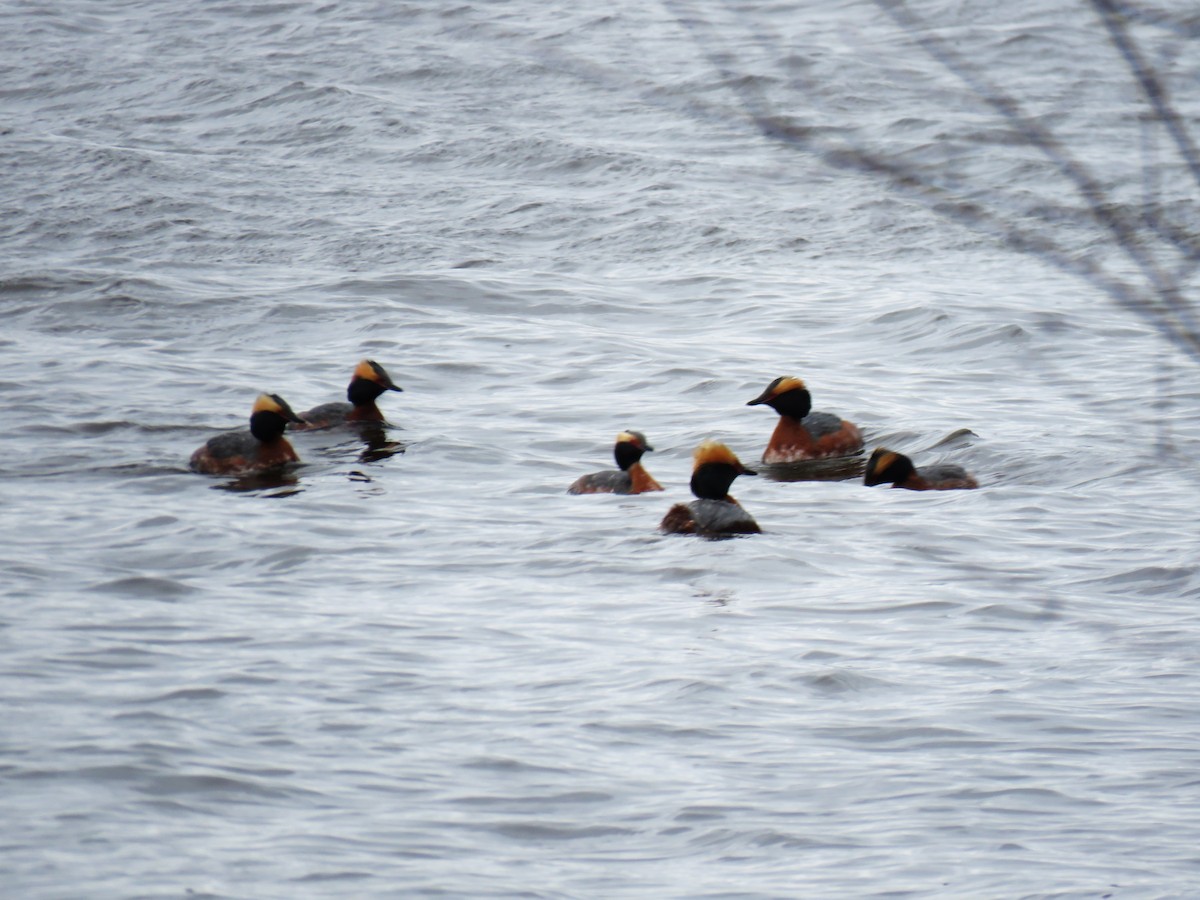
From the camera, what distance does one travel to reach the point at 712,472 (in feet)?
37.5

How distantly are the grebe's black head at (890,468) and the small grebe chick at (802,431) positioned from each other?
1.12 meters

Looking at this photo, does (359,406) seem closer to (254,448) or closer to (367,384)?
(367,384)

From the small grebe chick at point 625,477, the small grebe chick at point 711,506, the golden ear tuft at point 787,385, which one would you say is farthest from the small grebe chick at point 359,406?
the small grebe chick at point 711,506

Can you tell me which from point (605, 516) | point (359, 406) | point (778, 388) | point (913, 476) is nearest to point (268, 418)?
point (359, 406)

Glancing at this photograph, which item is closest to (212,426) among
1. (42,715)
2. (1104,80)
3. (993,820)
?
(42,715)

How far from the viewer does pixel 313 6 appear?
34.4 meters

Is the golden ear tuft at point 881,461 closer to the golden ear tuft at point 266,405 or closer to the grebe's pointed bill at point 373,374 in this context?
the grebe's pointed bill at point 373,374

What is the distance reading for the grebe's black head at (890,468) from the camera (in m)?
12.3

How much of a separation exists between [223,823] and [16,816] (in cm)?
74

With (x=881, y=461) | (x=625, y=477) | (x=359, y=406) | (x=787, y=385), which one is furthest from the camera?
(x=359, y=406)

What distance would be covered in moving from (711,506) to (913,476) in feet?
6.42

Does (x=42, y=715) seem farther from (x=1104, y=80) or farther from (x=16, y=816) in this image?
(x=1104, y=80)

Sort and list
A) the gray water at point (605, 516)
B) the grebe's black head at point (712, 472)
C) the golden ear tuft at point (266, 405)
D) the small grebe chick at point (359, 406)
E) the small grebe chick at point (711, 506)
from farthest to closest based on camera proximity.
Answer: the small grebe chick at point (359, 406) < the golden ear tuft at point (266, 405) < the grebe's black head at point (712, 472) < the small grebe chick at point (711, 506) < the gray water at point (605, 516)

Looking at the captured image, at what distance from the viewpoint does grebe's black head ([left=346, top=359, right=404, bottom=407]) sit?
14438 millimetres
